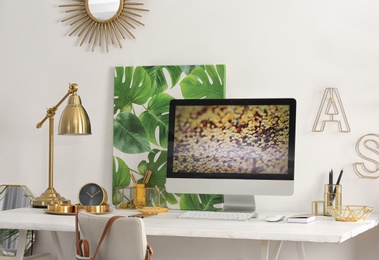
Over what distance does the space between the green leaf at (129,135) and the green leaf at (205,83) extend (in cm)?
27

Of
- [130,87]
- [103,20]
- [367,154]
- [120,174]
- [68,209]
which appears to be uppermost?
[103,20]

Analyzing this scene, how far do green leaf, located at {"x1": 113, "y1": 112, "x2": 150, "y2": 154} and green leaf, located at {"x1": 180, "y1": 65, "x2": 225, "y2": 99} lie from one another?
10.8 inches

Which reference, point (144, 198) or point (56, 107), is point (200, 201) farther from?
point (56, 107)

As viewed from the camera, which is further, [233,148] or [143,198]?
[143,198]

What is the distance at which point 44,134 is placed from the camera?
11.9 ft

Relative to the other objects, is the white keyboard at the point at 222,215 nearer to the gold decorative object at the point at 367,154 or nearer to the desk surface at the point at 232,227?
the desk surface at the point at 232,227

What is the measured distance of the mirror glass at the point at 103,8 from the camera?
355 centimetres

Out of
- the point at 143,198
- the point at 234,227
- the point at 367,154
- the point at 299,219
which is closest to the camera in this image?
the point at 234,227

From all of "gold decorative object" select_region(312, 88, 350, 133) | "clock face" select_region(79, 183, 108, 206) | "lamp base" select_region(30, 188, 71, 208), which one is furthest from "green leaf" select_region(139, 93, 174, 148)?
"gold decorative object" select_region(312, 88, 350, 133)

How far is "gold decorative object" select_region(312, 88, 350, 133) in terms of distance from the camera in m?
3.22

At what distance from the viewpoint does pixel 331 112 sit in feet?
10.6

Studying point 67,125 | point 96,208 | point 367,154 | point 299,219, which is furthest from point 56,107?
point 367,154

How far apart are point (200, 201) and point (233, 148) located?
382 millimetres

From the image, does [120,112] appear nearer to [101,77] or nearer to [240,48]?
[101,77]
